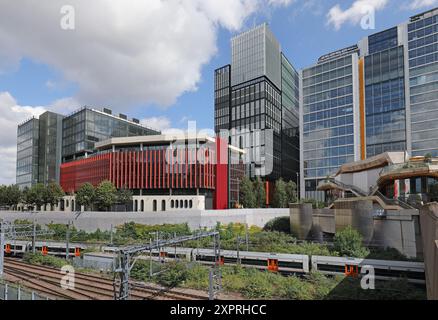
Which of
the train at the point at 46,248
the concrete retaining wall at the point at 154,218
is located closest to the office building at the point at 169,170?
the concrete retaining wall at the point at 154,218

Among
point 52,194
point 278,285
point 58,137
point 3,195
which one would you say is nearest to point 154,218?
point 278,285

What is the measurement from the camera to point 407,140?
230 feet

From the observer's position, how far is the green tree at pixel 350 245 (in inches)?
1158

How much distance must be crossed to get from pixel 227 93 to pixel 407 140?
53.2 metres

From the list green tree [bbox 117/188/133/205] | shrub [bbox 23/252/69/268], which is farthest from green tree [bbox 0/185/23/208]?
shrub [bbox 23/252/69/268]

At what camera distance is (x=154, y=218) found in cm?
4731

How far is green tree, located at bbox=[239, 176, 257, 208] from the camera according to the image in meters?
70.4

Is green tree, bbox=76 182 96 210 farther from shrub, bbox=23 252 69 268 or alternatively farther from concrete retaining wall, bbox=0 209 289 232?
shrub, bbox=23 252 69 268

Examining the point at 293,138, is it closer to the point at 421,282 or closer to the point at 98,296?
the point at 421,282

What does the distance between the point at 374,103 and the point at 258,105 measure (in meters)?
30.7

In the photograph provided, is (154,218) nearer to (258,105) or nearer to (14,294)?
(14,294)

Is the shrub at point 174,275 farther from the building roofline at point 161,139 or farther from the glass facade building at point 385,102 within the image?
the glass facade building at point 385,102
